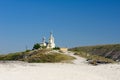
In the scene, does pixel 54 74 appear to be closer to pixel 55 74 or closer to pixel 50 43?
pixel 55 74

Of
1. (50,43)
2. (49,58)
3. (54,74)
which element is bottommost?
(54,74)

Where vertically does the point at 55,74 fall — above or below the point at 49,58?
below

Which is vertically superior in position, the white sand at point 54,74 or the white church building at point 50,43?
the white church building at point 50,43

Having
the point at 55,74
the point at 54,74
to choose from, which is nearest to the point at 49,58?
the point at 54,74

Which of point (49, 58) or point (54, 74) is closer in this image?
point (54, 74)

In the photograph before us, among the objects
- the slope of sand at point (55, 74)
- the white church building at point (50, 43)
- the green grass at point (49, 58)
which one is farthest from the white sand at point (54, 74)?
the white church building at point (50, 43)

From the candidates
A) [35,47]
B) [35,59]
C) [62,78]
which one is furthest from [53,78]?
[35,47]

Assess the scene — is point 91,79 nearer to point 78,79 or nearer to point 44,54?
point 78,79

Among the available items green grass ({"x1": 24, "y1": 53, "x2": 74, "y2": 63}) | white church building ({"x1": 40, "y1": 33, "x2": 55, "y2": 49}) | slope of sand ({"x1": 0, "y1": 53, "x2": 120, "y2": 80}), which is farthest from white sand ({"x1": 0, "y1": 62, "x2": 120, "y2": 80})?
white church building ({"x1": 40, "y1": 33, "x2": 55, "y2": 49})

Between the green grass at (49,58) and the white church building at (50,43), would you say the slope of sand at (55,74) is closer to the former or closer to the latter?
the green grass at (49,58)

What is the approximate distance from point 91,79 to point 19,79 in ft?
22.9

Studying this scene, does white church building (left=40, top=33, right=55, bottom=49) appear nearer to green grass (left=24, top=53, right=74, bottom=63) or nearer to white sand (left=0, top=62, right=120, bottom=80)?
green grass (left=24, top=53, right=74, bottom=63)

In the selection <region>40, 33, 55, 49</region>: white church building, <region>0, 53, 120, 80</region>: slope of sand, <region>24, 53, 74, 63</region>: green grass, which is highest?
<region>40, 33, 55, 49</region>: white church building

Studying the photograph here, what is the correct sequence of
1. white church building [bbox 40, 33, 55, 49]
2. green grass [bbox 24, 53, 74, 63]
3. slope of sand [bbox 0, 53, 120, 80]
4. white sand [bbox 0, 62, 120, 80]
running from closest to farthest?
white sand [bbox 0, 62, 120, 80] < slope of sand [bbox 0, 53, 120, 80] < green grass [bbox 24, 53, 74, 63] < white church building [bbox 40, 33, 55, 49]
